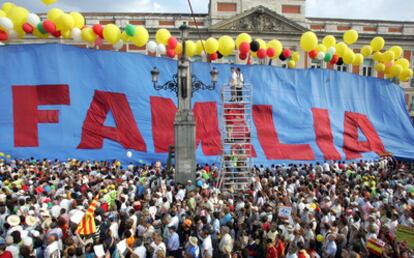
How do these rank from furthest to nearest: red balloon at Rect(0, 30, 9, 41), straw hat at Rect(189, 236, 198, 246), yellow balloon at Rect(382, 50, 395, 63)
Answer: yellow balloon at Rect(382, 50, 395, 63)
red balloon at Rect(0, 30, 9, 41)
straw hat at Rect(189, 236, 198, 246)

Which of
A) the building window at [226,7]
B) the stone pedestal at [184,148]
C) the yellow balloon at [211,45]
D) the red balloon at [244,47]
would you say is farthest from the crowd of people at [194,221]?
the building window at [226,7]

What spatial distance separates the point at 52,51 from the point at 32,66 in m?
1.09

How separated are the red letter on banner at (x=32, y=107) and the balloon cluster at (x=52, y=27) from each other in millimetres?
2315

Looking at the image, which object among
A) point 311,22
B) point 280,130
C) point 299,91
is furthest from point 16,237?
point 311,22

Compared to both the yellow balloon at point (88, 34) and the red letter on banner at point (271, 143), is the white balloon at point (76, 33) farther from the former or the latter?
the red letter on banner at point (271, 143)

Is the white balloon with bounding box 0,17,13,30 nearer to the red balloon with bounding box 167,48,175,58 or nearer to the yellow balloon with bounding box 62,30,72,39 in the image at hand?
the yellow balloon with bounding box 62,30,72,39

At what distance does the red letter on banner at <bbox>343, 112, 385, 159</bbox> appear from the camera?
1745cm

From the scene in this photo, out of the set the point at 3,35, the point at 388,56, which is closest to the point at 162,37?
the point at 3,35

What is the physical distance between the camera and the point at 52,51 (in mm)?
15250

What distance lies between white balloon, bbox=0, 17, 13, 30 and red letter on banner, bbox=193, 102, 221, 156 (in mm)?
8389

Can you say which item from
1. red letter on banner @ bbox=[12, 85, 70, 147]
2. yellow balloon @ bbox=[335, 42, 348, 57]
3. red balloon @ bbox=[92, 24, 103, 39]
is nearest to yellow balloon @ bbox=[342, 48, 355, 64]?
yellow balloon @ bbox=[335, 42, 348, 57]

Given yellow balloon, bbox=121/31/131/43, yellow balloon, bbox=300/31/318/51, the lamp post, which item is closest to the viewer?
the lamp post

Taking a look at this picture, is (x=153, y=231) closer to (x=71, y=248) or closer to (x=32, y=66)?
(x=71, y=248)

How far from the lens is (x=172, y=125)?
16.5 meters
